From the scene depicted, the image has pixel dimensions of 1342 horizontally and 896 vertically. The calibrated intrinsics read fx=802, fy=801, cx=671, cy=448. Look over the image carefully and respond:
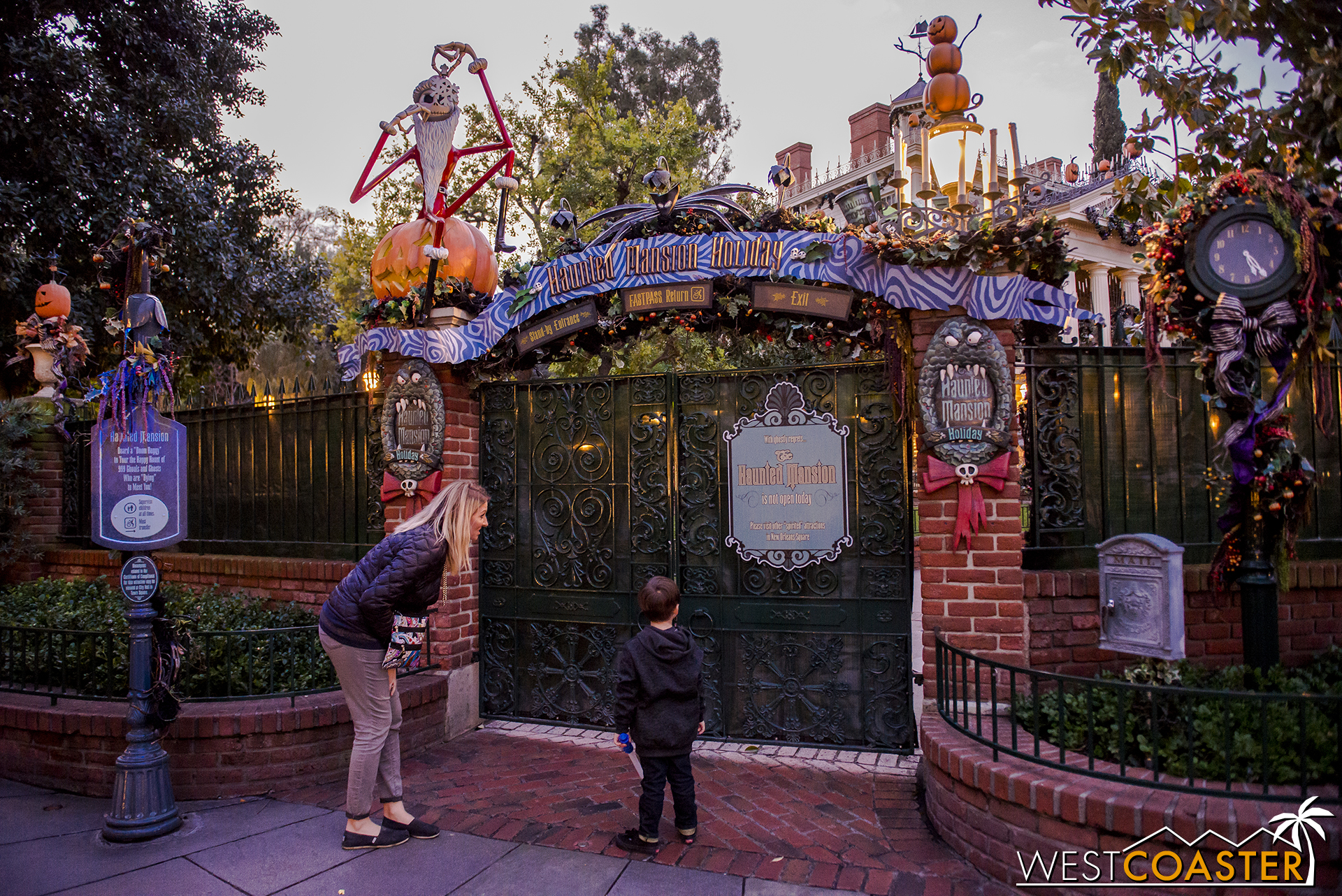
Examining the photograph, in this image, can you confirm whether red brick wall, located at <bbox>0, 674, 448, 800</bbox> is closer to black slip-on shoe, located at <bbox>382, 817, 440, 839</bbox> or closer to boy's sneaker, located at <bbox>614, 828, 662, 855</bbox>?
black slip-on shoe, located at <bbox>382, 817, 440, 839</bbox>

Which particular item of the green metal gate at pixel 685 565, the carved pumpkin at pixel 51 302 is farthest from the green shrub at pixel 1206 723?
the carved pumpkin at pixel 51 302

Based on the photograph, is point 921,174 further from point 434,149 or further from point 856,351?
point 434,149

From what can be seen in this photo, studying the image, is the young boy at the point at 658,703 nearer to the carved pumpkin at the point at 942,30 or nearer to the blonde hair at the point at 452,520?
the blonde hair at the point at 452,520

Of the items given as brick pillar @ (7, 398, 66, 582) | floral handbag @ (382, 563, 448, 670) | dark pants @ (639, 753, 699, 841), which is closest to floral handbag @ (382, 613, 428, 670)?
floral handbag @ (382, 563, 448, 670)

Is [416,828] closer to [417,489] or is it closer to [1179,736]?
[417,489]

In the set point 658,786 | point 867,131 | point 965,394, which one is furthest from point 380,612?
point 867,131

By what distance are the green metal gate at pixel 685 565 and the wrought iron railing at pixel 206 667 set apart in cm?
129

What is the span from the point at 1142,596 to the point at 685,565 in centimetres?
281

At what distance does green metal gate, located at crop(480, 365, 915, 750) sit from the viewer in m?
5.25

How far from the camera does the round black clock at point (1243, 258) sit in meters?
3.72

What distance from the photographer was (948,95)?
171 inches

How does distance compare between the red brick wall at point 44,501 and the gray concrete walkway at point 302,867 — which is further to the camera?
the red brick wall at point 44,501

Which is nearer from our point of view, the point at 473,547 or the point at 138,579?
the point at 138,579

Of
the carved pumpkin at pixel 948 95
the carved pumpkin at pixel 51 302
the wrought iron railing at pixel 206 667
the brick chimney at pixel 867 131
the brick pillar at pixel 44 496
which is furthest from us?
the brick chimney at pixel 867 131
